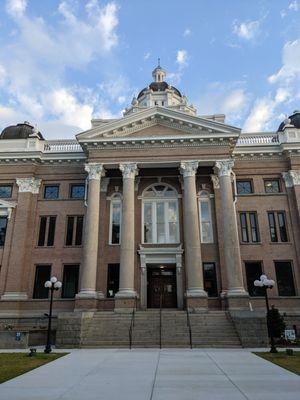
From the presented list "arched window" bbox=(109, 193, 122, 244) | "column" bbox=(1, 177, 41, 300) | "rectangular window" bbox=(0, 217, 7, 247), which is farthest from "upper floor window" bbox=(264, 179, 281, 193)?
"rectangular window" bbox=(0, 217, 7, 247)

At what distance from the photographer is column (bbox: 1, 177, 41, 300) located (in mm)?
24391

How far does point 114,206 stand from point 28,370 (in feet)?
55.2

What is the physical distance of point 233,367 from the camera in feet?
36.2

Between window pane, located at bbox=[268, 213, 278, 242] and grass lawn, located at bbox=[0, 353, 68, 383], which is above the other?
window pane, located at bbox=[268, 213, 278, 242]

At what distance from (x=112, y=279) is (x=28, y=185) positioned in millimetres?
10020

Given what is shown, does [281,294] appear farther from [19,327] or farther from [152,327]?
[19,327]

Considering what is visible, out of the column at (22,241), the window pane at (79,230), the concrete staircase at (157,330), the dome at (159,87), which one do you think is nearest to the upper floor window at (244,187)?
the concrete staircase at (157,330)

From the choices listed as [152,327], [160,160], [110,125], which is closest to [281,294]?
[152,327]

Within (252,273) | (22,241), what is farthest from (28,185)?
(252,273)

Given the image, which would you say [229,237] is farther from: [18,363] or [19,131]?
[19,131]

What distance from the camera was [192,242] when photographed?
73.4 ft

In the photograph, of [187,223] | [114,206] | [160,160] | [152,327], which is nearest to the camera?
[152,327]

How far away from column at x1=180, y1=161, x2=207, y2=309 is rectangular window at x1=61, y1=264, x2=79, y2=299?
337 inches

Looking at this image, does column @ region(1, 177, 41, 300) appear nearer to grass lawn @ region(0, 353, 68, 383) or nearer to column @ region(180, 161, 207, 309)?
grass lawn @ region(0, 353, 68, 383)
